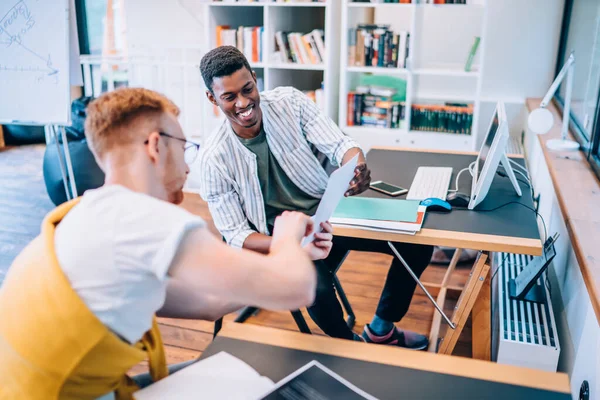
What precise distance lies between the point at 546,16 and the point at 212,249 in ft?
12.7

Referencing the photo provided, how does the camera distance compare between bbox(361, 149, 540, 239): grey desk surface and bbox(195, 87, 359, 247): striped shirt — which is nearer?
bbox(361, 149, 540, 239): grey desk surface

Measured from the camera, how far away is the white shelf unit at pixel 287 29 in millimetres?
3676

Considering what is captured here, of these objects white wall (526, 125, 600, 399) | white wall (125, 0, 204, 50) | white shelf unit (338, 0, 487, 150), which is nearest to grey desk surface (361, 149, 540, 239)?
white wall (526, 125, 600, 399)

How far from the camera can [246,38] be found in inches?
149

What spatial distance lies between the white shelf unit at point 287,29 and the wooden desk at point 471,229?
1.45m

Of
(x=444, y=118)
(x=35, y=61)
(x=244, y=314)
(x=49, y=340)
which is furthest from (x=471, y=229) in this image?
(x=35, y=61)

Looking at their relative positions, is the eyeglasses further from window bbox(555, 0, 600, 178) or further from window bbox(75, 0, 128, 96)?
window bbox(75, 0, 128, 96)

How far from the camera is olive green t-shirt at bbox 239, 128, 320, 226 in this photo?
204cm

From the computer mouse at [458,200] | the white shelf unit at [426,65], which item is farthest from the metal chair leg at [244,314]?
the white shelf unit at [426,65]

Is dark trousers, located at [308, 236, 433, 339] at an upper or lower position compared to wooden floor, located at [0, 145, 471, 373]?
upper

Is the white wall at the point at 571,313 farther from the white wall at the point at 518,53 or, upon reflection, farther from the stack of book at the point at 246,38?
the stack of book at the point at 246,38

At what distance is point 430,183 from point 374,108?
1.82m

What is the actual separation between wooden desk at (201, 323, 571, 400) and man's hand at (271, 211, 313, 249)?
225 mm

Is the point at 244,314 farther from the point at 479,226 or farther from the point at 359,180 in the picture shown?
the point at 479,226
